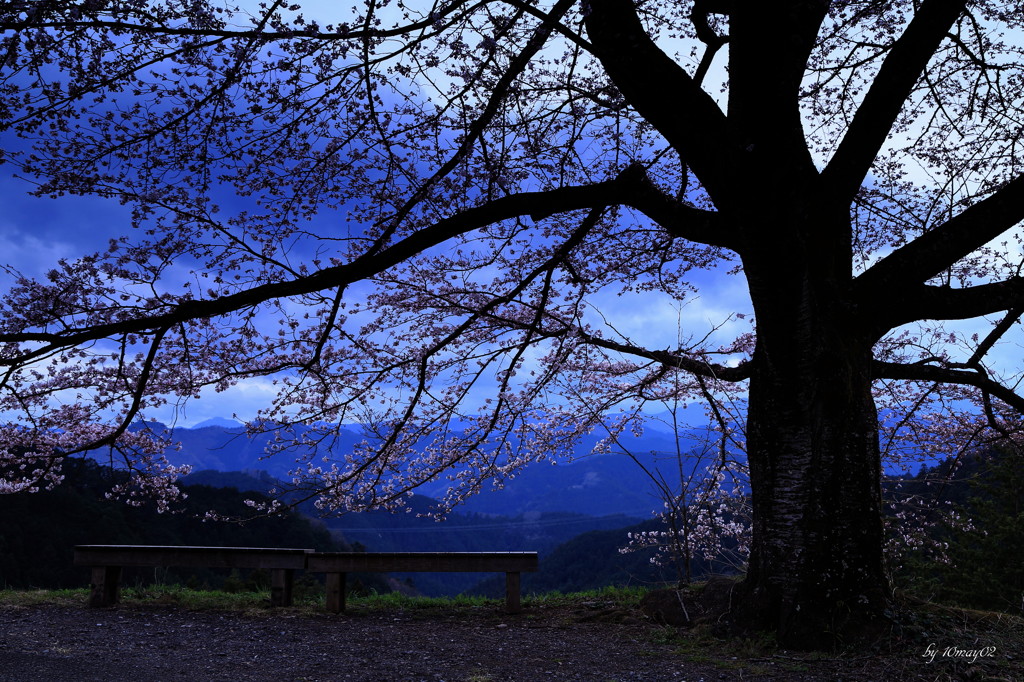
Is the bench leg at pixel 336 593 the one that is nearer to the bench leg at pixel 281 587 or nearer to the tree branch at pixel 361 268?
the bench leg at pixel 281 587

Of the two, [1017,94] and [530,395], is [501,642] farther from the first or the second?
[1017,94]

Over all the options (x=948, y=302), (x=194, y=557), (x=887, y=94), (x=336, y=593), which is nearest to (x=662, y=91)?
(x=887, y=94)

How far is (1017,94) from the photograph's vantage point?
732 centimetres

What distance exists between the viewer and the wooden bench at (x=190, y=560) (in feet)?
23.9

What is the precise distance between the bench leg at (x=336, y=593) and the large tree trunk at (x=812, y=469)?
422 centimetres

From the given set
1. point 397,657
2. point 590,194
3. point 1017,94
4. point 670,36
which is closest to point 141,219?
point 590,194

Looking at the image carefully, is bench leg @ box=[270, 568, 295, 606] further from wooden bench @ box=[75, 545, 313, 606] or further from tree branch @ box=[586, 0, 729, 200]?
tree branch @ box=[586, 0, 729, 200]

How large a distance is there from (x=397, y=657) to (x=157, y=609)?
3.87m

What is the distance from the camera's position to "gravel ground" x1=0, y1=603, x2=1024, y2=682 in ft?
14.1

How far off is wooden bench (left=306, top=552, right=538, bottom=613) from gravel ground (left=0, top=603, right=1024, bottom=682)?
27 centimetres

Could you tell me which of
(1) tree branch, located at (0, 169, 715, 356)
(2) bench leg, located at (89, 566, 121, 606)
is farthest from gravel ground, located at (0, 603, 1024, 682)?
(1) tree branch, located at (0, 169, 715, 356)

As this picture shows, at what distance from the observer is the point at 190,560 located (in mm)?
7395
